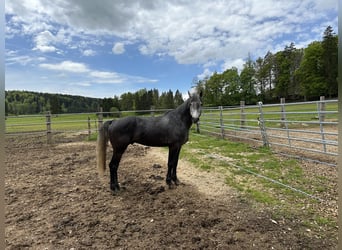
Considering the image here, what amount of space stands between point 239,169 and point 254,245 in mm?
2170

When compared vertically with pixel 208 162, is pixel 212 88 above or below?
above

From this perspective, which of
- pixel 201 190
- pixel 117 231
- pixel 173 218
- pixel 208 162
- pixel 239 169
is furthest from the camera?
pixel 208 162

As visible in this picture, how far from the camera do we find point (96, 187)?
134 inches

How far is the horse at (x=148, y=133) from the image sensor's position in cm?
321

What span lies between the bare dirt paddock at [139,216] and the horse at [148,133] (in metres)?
0.40

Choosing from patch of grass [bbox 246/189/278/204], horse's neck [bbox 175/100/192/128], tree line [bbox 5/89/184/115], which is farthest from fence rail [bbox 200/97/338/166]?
tree line [bbox 5/89/184/115]

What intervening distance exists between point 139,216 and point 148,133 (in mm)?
1237

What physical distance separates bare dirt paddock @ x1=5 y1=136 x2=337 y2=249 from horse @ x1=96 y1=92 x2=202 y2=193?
40 centimetres

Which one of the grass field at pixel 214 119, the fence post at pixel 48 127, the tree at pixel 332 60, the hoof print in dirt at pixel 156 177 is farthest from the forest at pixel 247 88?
the hoof print in dirt at pixel 156 177

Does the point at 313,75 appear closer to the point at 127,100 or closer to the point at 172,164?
the point at 172,164

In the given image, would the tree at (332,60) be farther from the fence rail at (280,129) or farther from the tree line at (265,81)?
the tree line at (265,81)

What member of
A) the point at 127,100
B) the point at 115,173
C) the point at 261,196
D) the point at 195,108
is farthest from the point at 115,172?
the point at 127,100

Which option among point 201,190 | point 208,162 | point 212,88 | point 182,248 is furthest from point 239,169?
point 212,88

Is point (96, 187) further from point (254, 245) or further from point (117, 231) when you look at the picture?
point (254, 245)
